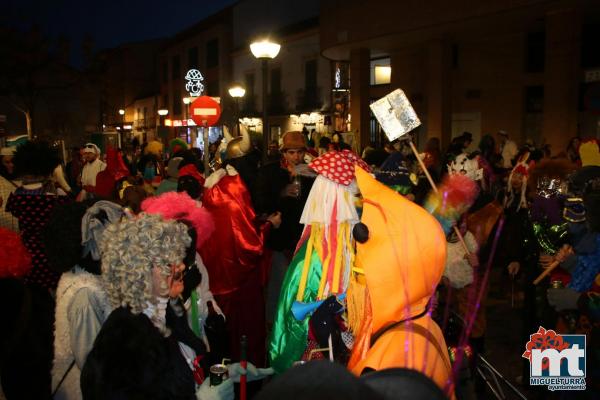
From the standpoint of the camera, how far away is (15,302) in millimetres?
2986

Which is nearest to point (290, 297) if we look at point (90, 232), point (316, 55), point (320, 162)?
point (320, 162)

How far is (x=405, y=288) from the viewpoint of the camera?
2172mm

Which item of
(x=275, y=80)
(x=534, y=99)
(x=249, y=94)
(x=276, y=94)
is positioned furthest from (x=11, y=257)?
(x=249, y=94)

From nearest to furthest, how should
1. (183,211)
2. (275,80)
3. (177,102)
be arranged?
(183,211), (275,80), (177,102)

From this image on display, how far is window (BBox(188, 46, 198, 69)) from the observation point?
43.7 meters

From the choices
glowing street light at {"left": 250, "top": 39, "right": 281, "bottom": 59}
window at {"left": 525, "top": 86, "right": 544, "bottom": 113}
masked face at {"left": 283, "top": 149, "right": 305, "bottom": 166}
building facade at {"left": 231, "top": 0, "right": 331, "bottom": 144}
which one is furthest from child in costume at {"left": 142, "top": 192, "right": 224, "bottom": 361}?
building facade at {"left": 231, "top": 0, "right": 331, "bottom": 144}

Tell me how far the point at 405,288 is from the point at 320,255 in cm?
128

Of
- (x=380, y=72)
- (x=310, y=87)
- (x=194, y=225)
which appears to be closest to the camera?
(x=194, y=225)

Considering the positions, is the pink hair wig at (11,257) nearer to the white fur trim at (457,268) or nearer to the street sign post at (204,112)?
the white fur trim at (457,268)

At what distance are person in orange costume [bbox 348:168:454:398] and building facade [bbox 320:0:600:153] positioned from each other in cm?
1395

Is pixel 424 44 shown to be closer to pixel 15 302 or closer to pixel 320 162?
pixel 320 162

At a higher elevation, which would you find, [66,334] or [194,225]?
[194,225]

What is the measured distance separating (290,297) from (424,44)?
18.7 m

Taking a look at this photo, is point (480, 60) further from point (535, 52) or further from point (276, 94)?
point (276, 94)
